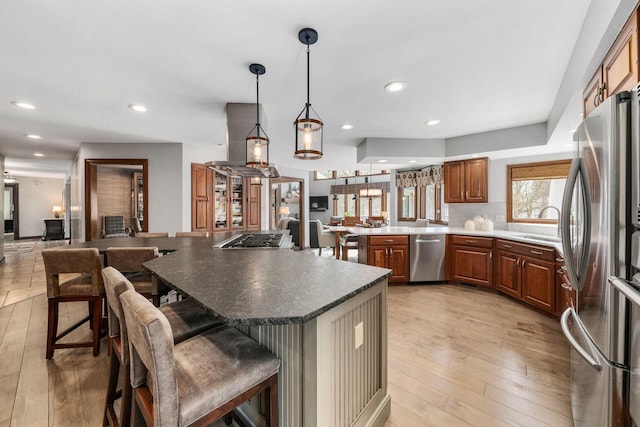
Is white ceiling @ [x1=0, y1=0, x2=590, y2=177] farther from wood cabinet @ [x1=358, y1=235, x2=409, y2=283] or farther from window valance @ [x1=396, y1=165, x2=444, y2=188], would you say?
window valance @ [x1=396, y1=165, x2=444, y2=188]

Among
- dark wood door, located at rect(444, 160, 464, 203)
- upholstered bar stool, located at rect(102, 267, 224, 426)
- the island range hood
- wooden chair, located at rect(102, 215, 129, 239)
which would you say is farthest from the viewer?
wooden chair, located at rect(102, 215, 129, 239)

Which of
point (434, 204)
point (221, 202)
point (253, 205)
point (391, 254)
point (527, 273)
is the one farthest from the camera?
point (434, 204)

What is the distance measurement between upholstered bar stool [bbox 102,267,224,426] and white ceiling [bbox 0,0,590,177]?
4.99ft

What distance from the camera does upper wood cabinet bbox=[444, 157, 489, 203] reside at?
4231 millimetres

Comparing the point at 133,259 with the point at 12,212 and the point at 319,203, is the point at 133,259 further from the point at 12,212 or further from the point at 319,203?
the point at 12,212

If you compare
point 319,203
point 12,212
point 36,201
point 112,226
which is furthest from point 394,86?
point 12,212

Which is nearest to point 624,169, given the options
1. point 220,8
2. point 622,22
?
point 622,22

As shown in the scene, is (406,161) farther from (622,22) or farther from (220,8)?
(220,8)

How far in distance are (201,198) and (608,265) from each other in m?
5.16

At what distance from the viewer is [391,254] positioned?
13.6 feet

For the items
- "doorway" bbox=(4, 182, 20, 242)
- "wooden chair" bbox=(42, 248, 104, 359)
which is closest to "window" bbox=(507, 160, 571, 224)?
"wooden chair" bbox=(42, 248, 104, 359)

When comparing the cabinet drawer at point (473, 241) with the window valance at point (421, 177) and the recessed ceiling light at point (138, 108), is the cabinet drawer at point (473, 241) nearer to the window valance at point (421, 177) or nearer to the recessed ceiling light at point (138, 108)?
the window valance at point (421, 177)

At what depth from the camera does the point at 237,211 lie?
5738 millimetres

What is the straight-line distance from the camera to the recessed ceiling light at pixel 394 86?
94.7 inches
